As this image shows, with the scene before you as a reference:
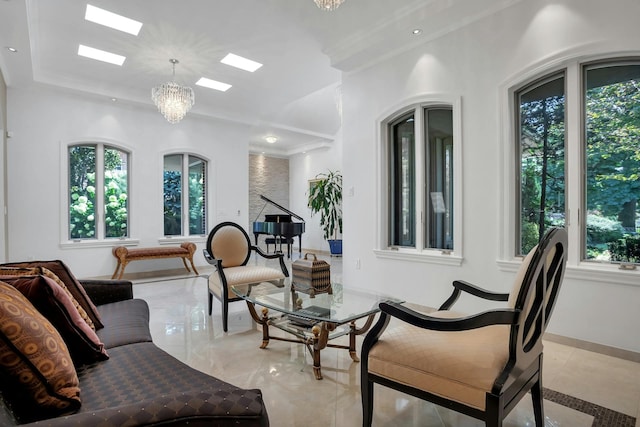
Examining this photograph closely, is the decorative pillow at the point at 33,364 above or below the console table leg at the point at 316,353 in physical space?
above

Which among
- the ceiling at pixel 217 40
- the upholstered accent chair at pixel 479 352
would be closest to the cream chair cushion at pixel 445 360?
the upholstered accent chair at pixel 479 352

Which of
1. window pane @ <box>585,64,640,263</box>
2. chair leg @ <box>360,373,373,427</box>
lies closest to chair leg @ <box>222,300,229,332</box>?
chair leg @ <box>360,373,373,427</box>

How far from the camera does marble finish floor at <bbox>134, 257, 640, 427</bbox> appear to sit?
73.1 inches

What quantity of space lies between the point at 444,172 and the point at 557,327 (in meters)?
1.79

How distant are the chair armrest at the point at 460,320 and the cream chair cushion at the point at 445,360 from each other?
0.13 meters

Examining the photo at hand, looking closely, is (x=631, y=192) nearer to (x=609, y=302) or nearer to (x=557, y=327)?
(x=609, y=302)

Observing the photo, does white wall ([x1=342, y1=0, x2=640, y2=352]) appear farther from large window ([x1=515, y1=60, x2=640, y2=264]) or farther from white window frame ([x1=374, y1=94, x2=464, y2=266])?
large window ([x1=515, y1=60, x2=640, y2=264])

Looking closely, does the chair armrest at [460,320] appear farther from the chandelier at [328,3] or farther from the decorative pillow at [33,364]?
the chandelier at [328,3]

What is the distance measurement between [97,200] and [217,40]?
364 centimetres

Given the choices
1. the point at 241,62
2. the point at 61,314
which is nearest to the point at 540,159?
the point at 61,314

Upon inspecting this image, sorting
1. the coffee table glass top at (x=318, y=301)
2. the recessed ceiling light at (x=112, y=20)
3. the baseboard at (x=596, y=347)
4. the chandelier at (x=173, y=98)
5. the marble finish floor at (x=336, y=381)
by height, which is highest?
the recessed ceiling light at (x=112, y=20)

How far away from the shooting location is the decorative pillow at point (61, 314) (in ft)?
4.75

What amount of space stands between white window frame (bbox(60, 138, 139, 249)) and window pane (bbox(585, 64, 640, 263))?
255 inches

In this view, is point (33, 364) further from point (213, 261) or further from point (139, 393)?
point (213, 261)
